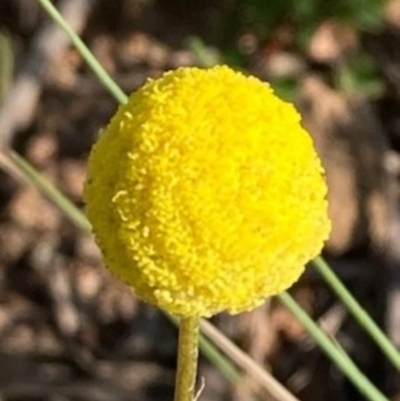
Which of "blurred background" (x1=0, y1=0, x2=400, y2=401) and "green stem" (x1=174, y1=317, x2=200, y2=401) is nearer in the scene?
"green stem" (x1=174, y1=317, x2=200, y2=401)

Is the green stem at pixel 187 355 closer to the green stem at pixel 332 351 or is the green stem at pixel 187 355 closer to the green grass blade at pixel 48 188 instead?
the green stem at pixel 332 351

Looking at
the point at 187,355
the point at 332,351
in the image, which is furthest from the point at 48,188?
the point at 187,355

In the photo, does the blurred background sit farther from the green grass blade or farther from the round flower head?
the round flower head

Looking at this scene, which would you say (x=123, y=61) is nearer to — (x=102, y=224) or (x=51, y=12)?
(x=51, y=12)

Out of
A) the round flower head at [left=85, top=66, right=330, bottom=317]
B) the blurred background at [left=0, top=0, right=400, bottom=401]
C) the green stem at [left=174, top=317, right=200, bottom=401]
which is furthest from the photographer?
the blurred background at [left=0, top=0, right=400, bottom=401]

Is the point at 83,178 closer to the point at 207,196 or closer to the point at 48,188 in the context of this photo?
the point at 48,188

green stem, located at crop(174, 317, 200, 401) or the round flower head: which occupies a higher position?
the round flower head

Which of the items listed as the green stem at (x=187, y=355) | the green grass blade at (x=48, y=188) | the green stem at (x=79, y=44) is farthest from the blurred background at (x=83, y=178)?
the green stem at (x=187, y=355)

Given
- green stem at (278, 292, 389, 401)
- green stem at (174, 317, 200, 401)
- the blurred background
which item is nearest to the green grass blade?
green stem at (278, 292, 389, 401)
